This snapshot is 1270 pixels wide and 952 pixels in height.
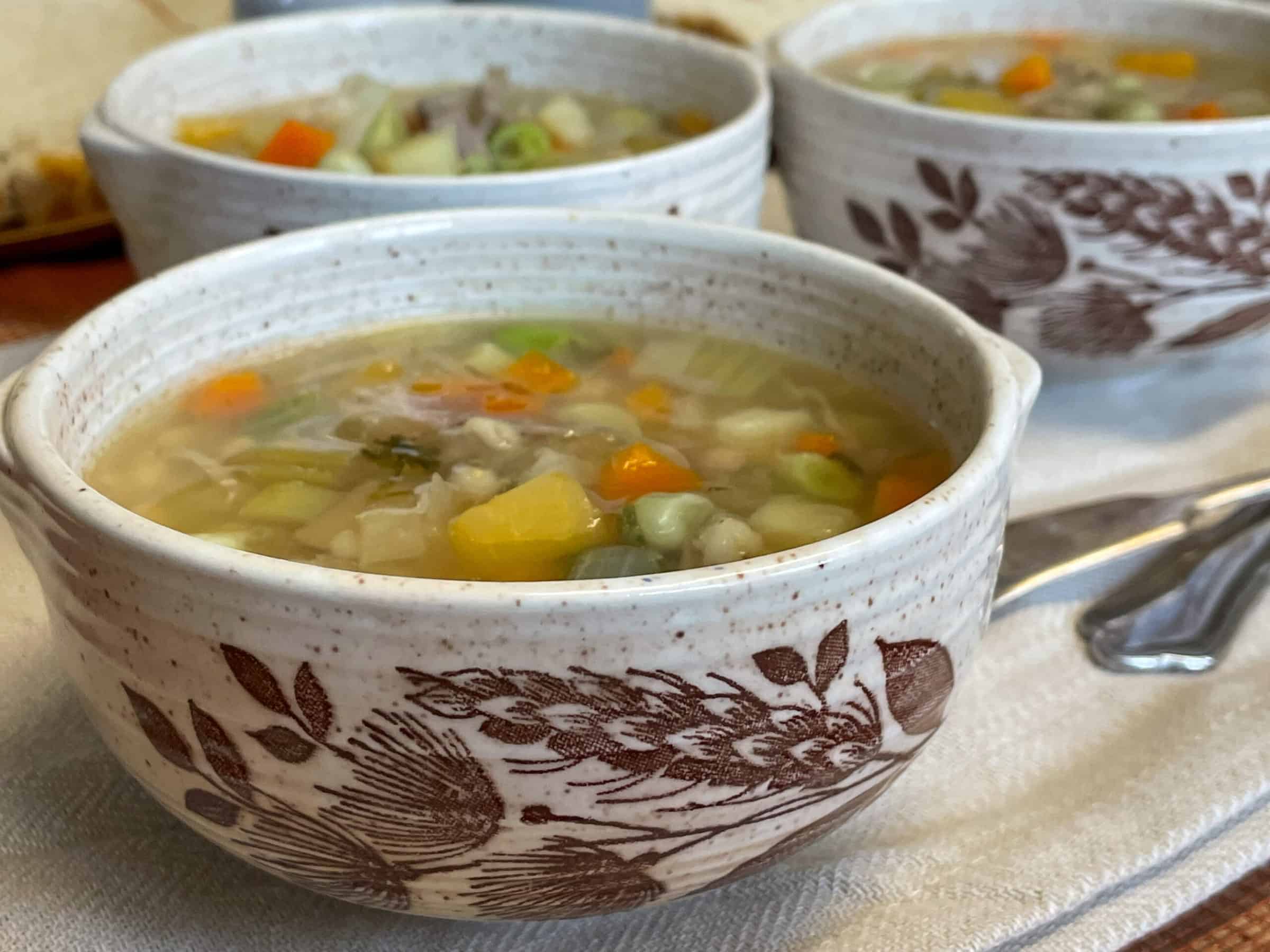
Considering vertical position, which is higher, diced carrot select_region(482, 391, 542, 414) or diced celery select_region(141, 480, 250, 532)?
diced celery select_region(141, 480, 250, 532)

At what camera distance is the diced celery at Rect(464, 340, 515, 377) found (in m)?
1.13

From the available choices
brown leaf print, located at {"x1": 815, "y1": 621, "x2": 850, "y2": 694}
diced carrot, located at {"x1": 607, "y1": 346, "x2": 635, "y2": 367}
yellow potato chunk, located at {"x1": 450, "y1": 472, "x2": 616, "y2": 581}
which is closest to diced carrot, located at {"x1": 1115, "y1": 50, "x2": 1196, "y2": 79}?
diced carrot, located at {"x1": 607, "y1": 346, "x2": 635, "y2": 367}

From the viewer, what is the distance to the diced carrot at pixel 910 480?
0.91 metres

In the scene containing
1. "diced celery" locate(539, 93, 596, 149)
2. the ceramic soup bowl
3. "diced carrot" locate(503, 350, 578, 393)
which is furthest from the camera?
"diced celery" locate(539, 93, 596, 149)

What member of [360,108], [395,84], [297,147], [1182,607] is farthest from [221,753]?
[395,84]

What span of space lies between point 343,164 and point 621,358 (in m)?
0.49

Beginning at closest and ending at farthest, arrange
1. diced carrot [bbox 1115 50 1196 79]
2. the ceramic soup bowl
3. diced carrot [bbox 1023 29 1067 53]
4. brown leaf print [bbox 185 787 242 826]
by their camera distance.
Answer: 1. brown leaf print [bbox 185 787 242 826]
2. the ceramic soup bowl
3. diced carrot [bbox 1115 50 1196 79]
4. diced carrot [bbox 1023 29 1067 53]

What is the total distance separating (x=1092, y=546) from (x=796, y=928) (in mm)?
547

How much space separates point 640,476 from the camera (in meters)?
0.95

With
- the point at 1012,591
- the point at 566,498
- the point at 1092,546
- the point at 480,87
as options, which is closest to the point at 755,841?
the point at 566,498

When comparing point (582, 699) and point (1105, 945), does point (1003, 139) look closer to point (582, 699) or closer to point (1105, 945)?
point (1105, 945)

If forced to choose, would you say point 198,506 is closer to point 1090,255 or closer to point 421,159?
point 421,159

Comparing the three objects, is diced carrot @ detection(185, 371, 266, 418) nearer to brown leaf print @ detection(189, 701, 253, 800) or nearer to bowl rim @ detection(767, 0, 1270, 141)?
brown leaf print @ detection(189, 701, 253, 800)

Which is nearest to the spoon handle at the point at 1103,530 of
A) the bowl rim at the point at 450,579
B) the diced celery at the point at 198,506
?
the bowl rim at the point at 450,579
